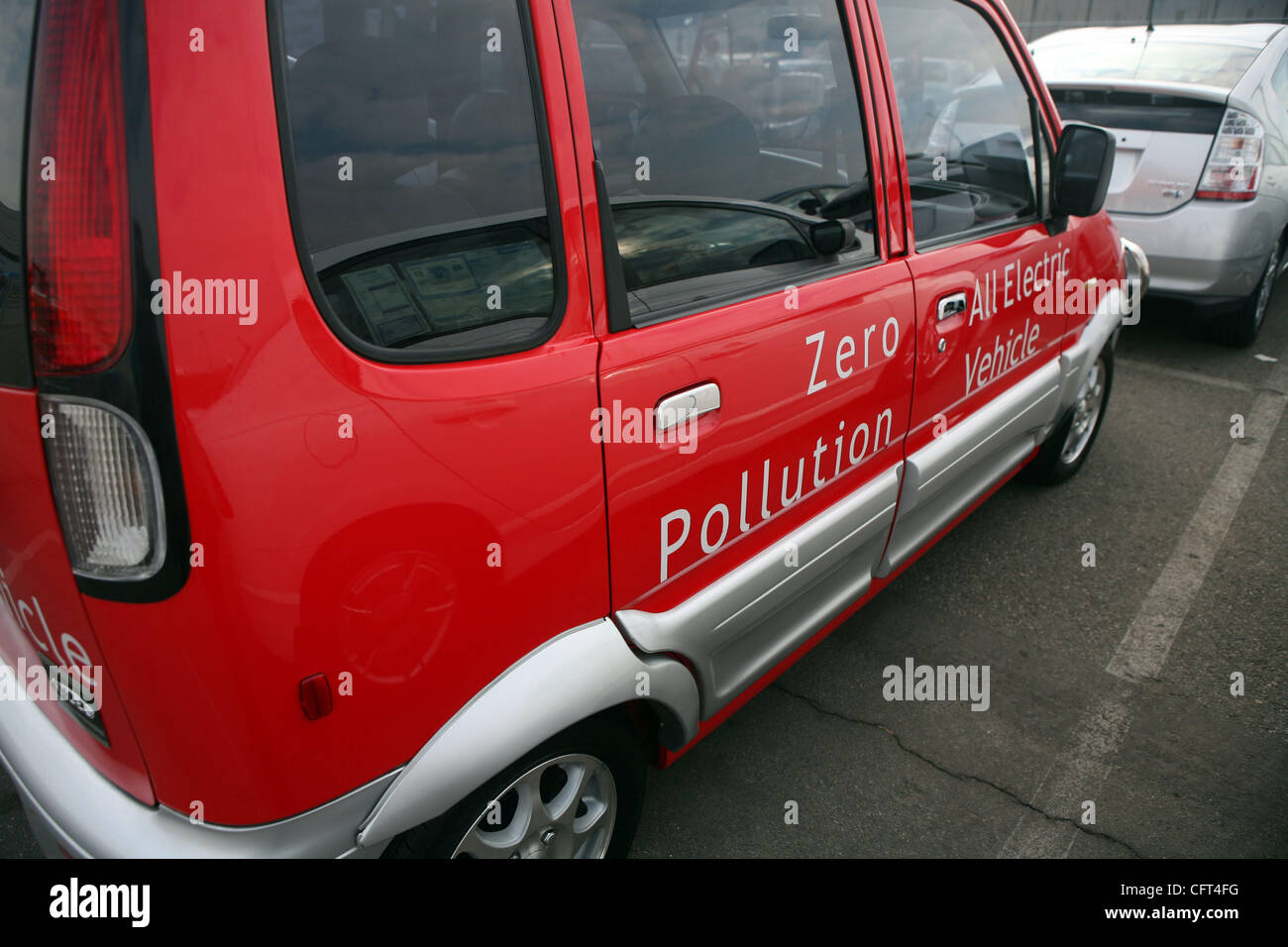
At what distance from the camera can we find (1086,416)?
366 cm

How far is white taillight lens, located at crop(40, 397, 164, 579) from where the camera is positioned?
1.07m

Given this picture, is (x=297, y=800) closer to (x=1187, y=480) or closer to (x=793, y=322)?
(x=793, y=322)

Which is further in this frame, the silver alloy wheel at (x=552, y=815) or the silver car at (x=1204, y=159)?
the silver car at (x=1204, y=159)

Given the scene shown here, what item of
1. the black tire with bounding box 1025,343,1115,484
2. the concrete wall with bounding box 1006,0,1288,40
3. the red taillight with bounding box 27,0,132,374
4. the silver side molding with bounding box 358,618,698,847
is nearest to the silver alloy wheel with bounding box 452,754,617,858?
the silver side molding with bounding box 358,618,698,847

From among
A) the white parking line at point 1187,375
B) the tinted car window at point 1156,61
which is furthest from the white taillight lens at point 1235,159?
the white parking line at point 1187,375

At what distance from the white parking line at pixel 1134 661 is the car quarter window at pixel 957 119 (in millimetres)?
1376

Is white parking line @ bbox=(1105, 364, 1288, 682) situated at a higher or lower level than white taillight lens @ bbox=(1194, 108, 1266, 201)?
lower

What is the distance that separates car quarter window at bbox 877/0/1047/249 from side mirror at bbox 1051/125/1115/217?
0.09m

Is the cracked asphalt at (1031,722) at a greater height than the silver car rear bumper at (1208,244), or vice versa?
the silver car rear bumper at (1208,244)

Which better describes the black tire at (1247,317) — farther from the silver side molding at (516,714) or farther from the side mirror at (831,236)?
the silver side molding at (516,714)

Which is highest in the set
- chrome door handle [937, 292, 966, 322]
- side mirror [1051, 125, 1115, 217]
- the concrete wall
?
the concrete wall

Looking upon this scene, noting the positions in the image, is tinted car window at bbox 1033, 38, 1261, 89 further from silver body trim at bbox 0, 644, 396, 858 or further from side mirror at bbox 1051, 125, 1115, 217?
silver body trim at bbox 0, 644, 396, 858

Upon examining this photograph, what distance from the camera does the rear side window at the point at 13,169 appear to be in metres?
1.09
